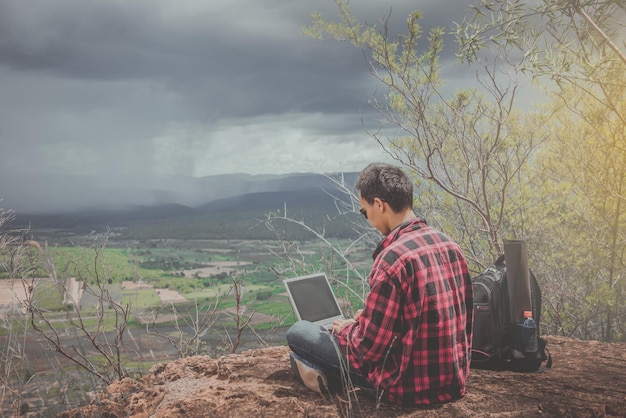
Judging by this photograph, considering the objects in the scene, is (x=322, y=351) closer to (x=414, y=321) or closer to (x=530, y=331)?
(x=414, y=321)

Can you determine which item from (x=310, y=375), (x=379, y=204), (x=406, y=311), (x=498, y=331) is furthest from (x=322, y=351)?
(x=498, y=331)

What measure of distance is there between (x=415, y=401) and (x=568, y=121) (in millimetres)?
6967

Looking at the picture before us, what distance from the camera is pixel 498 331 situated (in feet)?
11.3

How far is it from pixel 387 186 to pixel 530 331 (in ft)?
4.81

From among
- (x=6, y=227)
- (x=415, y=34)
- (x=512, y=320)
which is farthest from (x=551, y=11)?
(x=6, y=227)

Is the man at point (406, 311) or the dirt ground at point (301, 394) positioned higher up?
the man at point (406, 311)

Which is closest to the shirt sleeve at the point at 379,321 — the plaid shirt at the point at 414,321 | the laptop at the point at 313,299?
the plaid shirt at the point at 414,321

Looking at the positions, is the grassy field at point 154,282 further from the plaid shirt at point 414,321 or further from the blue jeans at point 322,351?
the plaid shirt at point 414,321

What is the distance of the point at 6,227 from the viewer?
583cm

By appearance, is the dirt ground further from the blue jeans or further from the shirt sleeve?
the shirt sleeve

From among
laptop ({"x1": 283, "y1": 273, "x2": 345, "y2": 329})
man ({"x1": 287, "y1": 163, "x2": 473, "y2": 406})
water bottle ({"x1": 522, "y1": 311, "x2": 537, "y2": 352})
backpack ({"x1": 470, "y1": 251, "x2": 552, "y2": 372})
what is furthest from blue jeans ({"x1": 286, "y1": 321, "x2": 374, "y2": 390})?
water bottle ({"x1": 522, "y1": 311, "x2": 537, "y2": 352})

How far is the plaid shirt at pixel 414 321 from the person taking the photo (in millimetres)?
2502

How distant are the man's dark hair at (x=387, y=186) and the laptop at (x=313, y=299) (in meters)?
0.85

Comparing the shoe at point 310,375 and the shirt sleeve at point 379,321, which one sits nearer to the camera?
the shirt sleeve at point 379,321
